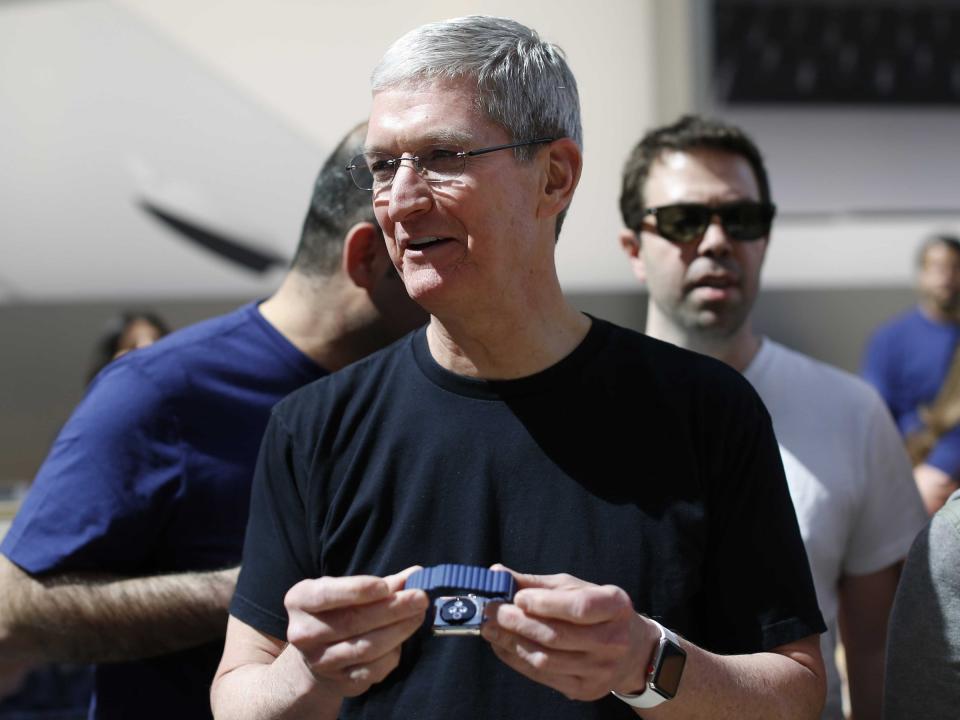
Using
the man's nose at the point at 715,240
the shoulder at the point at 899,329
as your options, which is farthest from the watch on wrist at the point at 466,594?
the shoulder at the point at 899,329

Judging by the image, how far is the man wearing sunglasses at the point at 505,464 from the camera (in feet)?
5.02

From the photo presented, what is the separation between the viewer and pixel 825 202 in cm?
891

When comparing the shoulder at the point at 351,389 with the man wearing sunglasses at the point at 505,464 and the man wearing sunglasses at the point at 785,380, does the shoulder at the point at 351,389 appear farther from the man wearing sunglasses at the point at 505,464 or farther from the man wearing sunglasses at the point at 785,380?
the man wearing sunglasses at the point at 785,380

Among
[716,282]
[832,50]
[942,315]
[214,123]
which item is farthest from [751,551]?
[832,50]

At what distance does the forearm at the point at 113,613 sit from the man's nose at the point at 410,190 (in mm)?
862

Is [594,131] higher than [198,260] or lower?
higher

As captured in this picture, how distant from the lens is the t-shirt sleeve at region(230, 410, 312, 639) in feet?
5.32

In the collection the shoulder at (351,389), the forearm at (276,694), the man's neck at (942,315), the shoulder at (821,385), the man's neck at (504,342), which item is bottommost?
the man's neck at (942,315)

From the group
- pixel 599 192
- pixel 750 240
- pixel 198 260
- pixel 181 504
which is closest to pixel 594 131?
pixel 599 192

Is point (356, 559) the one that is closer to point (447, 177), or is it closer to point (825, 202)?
point (447, 177)

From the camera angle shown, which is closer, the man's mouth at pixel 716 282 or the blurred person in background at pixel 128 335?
the man's mouth at pixel 716 282

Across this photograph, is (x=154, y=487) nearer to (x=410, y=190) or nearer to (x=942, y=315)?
(x=410, y=190)

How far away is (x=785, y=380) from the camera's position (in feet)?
8.55

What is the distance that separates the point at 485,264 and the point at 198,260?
6502 mm
